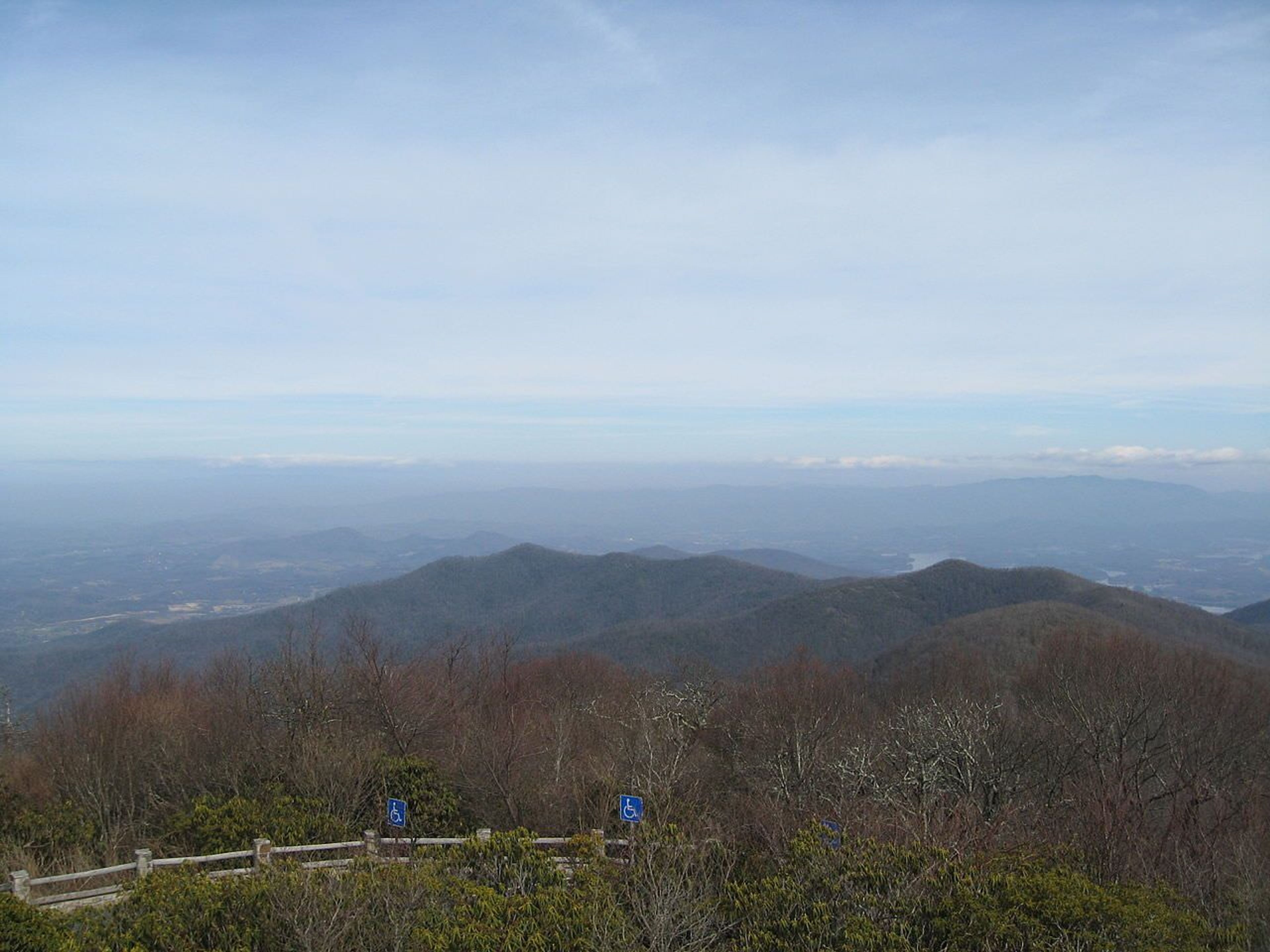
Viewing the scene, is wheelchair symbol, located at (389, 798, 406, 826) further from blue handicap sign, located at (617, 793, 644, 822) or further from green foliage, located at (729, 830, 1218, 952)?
green foliage, located at (729, 830, 1218, 952)

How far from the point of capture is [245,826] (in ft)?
48.7

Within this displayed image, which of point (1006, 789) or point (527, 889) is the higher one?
point (527, 889)

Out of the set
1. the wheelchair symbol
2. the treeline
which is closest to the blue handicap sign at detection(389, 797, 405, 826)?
the wheelchair symbol

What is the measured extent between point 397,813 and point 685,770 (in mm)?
7607

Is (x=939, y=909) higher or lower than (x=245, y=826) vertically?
higher

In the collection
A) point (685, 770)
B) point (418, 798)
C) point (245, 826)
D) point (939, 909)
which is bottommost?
point (418, 798)

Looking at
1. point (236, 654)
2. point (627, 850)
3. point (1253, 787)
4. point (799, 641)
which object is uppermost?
point (627, 850)

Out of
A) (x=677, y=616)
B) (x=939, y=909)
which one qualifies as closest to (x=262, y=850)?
(x=939, y=909)

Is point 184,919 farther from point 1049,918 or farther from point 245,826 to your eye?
point 1049,918

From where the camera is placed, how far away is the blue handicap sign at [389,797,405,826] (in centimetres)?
1253

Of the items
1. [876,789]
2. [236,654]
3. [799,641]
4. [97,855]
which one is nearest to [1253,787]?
[876,789]

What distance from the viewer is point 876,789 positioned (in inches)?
679

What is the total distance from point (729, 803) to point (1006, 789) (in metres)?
8.19

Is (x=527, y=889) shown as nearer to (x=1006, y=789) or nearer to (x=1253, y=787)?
(x=1006, y=789)
